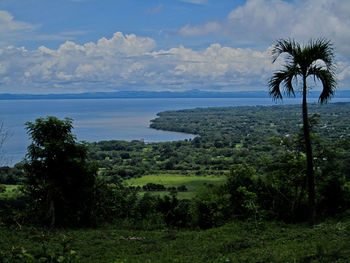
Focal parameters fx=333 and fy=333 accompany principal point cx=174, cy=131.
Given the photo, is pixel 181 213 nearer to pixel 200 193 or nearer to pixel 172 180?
pixel 200 193

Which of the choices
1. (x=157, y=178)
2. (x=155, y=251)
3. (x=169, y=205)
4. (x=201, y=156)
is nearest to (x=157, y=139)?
(x=201, y=156)

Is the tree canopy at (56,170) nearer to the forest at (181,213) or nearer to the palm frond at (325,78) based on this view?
the forest at (181,213)

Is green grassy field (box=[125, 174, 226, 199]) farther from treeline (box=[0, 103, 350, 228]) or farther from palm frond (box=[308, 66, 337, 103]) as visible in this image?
palm frond (box=[308, 66, 337, 103])

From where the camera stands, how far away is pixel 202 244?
740 cm

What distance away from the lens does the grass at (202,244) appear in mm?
5805

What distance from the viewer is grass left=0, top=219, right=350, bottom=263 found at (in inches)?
229

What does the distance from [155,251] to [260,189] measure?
231 inches

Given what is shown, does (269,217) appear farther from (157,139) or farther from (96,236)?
(157,139)

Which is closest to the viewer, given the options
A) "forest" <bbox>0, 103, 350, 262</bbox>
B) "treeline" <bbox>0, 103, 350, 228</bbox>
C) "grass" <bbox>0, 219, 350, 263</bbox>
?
"grass" <bbox>0, 219, 350, 263</bbox>

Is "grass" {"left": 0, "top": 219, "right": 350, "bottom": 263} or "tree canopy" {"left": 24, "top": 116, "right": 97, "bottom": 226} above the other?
"tree canopy" {"left": 24, "top": 116, "right": 97, "bottom": 226}

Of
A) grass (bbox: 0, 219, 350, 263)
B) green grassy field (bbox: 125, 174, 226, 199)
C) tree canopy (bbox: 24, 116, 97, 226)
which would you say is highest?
tree canopy (bbox: 24, 116, 97, 226)

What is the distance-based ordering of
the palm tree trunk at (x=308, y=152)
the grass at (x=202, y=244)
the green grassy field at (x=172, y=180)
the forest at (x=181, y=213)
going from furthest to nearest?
the green grassy field at (x=172, y=180)
the palm tree trunk at (x=308, y=152)
the forest at (x=181, y=213)
the grass at (x=202, y=244)

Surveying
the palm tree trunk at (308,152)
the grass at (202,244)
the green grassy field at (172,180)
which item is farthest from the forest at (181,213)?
the green grassy field at (172,180)

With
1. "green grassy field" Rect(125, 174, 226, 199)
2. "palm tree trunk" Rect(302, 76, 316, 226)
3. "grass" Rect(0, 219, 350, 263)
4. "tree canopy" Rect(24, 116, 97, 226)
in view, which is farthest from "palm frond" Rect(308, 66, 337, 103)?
"green grassy field" Rect(125, 174, 226, 199)
